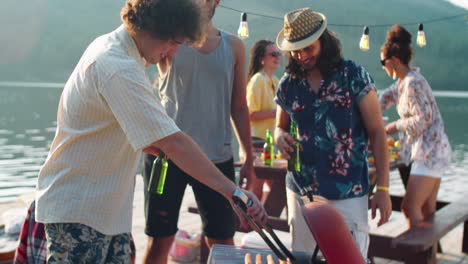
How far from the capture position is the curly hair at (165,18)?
1.87 m

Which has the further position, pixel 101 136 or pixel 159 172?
pixel 159 172

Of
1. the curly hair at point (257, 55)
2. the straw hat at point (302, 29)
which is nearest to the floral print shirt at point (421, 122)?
the straw hat at point (302, 29)

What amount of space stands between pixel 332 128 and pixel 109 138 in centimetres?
123

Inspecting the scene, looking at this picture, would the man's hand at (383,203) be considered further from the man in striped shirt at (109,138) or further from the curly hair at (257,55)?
the curly hair at (257,55)

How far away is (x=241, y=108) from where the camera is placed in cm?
335

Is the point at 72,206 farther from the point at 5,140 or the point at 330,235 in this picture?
the point at 5,140

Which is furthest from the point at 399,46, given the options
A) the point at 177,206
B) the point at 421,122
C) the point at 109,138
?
the point at 109,138

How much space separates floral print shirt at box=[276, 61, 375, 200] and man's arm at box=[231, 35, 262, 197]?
21.1 inches

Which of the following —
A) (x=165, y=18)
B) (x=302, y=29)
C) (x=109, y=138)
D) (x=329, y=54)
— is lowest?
(x=109, y=138)

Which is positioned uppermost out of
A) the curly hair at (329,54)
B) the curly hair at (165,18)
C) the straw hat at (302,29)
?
the curly hair at (165,18)

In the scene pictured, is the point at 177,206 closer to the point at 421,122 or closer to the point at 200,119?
the point at 200,119

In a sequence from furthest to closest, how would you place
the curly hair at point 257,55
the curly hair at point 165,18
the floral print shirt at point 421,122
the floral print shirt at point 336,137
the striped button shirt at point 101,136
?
the curly hair at point 257,55 < the floral print shirt at point 421,122 < the floral print shirt at point 336,137 < the curly hair at point 165,18 < the striped button shirt at point 101,136

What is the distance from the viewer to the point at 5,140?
82.0ft

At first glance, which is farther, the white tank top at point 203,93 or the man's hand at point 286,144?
the white tank top at point 203,93
